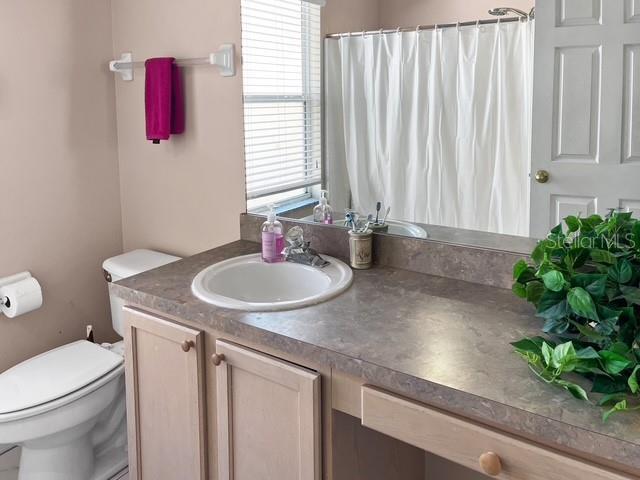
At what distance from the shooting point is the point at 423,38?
5.50ft

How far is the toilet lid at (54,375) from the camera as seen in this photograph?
189 centimetres

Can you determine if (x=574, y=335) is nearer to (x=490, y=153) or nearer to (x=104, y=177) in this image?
(x=490, y=153)

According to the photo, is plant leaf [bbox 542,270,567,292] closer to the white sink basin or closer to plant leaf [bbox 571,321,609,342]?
plant leaf [bbox 571,321,609,342]

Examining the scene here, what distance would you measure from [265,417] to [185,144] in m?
1.22

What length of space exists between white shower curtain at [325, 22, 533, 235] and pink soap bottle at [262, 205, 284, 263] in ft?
0.68

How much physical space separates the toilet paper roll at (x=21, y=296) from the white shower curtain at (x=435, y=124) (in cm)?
115

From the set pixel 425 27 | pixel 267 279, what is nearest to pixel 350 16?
pixel 425 27

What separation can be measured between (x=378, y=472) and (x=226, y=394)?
1.43ft

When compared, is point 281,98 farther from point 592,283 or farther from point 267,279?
point 592,283

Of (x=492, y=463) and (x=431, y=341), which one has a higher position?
(x=431, y=341)

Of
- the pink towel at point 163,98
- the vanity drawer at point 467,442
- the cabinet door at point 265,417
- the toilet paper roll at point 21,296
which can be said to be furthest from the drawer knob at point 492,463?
the toilet paper roll at point 21,296

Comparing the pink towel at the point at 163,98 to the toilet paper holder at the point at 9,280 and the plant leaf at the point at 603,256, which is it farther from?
the plant leaf at the point at 603,256

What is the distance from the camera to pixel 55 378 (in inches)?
78.7
